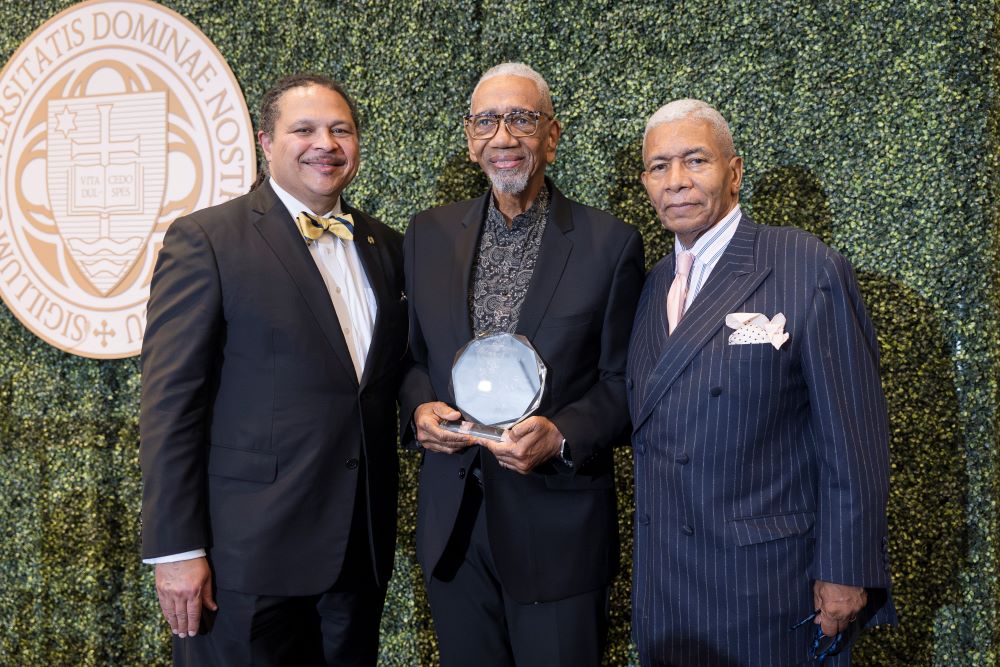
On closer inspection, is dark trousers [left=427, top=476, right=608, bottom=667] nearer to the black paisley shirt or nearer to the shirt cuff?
the black paisley shirt

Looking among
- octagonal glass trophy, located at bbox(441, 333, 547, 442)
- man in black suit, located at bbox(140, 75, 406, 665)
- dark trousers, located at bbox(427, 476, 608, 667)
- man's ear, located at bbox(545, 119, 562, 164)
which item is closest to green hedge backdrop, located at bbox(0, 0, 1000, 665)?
man's ear, located at bbox(545, 119, 562, 164)

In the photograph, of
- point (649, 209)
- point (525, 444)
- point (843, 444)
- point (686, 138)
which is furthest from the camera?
point (649, 209)

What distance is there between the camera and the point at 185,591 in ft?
5.85

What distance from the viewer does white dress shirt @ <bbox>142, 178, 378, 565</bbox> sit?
1.96 m

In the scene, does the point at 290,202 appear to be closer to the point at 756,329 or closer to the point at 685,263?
the point at 685,263

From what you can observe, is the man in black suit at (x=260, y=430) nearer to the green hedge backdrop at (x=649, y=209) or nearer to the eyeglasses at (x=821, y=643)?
the eyeglasses at (x=821, y=643)

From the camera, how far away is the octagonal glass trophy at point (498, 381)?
1646 mm

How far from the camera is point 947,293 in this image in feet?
8.16

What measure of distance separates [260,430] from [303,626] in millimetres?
516

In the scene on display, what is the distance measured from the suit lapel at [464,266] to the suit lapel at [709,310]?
17.3 inches

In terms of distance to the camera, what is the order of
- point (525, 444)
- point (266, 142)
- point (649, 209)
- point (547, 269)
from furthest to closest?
1. point (649, 209)
2. point (266, 142)
3. point (547, 269)
4. point (525, 444)

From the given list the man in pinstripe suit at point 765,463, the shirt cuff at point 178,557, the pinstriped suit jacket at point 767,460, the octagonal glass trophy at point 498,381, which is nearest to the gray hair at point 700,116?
the man in pinstripe suit at point 765,463

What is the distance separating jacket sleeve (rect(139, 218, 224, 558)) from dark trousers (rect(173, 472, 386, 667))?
0.65ft

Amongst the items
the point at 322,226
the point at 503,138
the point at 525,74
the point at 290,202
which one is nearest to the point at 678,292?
the point at 503,138
